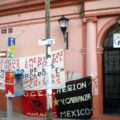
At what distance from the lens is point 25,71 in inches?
679

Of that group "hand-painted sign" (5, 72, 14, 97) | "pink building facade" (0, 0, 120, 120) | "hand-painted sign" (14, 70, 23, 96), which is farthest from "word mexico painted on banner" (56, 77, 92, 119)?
"hand-painted sign" (5, 72, 14, 97)

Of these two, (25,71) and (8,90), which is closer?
(8,90)

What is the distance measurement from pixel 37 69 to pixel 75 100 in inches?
88.3

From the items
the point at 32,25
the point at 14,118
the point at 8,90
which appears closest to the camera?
the point at 8,90

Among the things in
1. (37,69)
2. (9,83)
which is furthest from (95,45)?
(9,83)

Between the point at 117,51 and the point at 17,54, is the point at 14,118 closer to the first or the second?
the point at 17,54

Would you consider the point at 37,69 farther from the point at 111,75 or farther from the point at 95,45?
the point at 111,75

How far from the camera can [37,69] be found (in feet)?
55.1

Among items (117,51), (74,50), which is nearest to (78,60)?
(74,50)

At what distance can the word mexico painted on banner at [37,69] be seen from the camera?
1608 centimetres

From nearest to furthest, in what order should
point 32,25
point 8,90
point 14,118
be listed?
1. point 8,90
2. point 14,118
3. point 32,25

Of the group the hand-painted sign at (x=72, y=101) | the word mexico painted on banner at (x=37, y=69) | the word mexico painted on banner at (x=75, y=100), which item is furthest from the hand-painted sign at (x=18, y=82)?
the word mexico painted on banner at (x=75, y=100)

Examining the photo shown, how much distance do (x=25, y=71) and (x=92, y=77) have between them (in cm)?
337

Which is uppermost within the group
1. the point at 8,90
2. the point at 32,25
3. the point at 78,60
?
the point at 32,25
